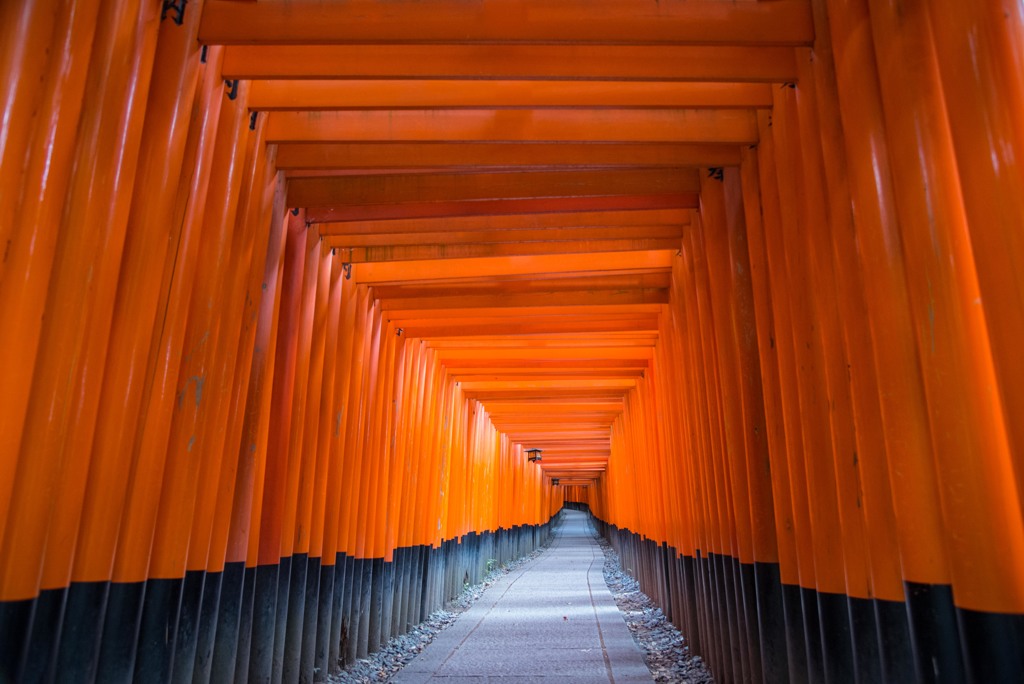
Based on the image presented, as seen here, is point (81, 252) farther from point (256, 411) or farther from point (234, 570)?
point (234, 570)

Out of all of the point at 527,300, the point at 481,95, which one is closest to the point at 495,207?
the point at 481,95

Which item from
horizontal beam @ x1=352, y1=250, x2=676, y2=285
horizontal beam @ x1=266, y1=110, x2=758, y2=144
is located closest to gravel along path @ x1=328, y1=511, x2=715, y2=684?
horizontal beam @ x1=352, y1=250, x2=676, y2=285

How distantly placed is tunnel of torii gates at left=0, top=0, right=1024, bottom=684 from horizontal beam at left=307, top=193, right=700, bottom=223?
0.10 feet

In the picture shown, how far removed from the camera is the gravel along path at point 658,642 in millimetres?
6816

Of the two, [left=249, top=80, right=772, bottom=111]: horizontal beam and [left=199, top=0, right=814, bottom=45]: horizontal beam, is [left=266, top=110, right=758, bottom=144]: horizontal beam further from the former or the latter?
[left=199, top=0, right=814, bottom=45]: horizontal beam

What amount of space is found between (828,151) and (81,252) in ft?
11.6

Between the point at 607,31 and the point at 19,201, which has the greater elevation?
the point at 607,31

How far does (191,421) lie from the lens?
163 inches

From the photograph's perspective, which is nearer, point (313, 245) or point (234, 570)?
point (234, 570)

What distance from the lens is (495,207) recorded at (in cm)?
622

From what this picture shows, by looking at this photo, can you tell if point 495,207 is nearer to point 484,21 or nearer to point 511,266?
point 511,266

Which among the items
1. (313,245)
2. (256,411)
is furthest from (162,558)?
(313,245)

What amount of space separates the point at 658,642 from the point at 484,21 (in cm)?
746

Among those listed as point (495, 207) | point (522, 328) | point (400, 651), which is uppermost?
point (495, 207)
